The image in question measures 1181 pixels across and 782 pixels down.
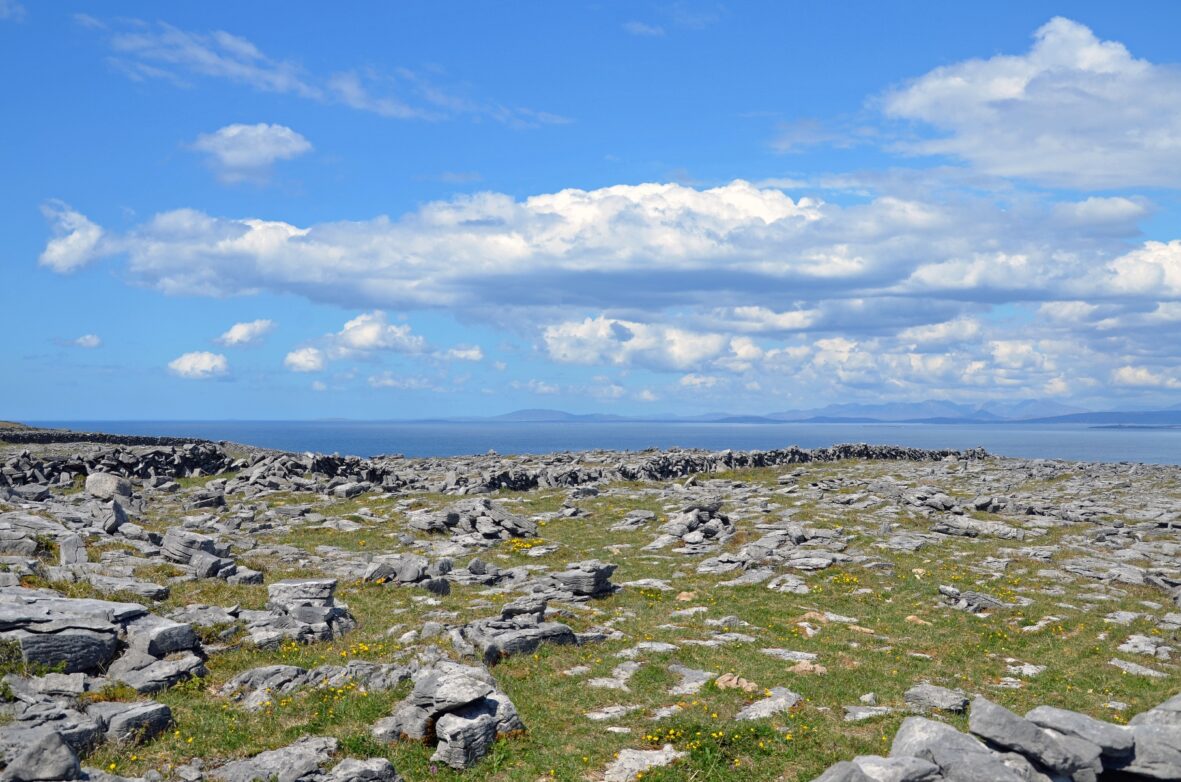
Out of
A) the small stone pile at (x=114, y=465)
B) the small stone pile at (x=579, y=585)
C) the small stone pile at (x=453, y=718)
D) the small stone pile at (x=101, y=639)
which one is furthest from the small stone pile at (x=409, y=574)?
the small stone pile at (x=114, y=465)

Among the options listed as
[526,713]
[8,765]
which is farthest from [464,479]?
[8,765]

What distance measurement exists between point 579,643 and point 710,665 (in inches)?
138

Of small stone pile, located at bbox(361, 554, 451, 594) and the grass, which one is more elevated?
small stone pile, located at bbox(361, 554, 451, 594)

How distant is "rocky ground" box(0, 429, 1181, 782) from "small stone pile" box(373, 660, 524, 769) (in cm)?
5

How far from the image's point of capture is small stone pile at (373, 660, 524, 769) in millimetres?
13719

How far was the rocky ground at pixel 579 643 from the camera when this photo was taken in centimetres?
1319

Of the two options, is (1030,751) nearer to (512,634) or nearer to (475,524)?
(512,634)

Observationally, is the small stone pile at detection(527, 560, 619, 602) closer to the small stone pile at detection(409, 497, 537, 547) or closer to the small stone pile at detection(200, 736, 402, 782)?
the small stone pile at detection(409, 497, 537, 547)

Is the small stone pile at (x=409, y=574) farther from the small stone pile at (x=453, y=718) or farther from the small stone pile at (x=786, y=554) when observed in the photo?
the small stone pile at (x=453, y=718)

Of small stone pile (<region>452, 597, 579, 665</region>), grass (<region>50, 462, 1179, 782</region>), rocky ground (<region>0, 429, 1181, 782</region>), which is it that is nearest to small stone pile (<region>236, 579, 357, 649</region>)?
rocky ground (<region>0, 429, 1181, 782</region>)

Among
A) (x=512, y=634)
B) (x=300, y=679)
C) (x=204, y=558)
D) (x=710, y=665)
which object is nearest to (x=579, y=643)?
(x=512, y=634)

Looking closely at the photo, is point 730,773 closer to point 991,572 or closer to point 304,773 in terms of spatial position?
point 304,773

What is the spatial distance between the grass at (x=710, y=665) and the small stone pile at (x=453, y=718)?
0.86 ft

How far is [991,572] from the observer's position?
3086 centimetres
